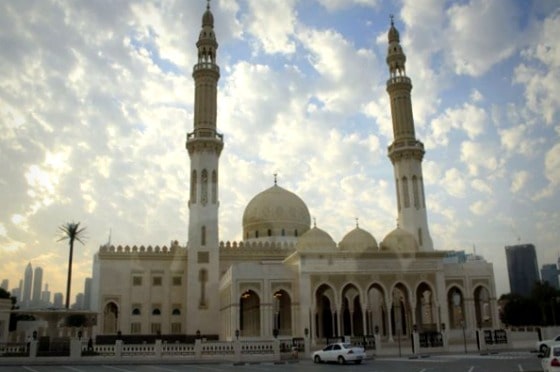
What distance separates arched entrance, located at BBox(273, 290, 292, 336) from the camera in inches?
Answer: 1417

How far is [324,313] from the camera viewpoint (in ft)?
128

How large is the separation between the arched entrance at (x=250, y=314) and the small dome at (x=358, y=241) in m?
7.31

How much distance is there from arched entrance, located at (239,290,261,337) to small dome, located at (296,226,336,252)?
15.3ft

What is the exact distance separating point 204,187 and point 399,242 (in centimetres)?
1443

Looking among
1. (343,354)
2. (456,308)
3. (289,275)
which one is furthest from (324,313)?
(343,354)

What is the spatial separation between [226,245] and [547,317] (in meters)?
34.4

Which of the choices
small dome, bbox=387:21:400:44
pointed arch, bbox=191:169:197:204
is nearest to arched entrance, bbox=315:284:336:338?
pointed arch, bbox=191:169:197:204

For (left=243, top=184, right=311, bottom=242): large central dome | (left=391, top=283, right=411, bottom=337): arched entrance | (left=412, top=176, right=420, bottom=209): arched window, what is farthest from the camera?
(left=243, top=184, right=311, bottom=242): large central dome

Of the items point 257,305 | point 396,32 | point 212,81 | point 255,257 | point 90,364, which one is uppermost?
point 396,32

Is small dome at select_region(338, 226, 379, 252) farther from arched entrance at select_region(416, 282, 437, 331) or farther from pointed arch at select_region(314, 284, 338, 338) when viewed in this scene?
arched entrance at select_region(416, 282, 437, 331)

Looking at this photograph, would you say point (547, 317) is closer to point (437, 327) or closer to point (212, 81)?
point (437, 327)

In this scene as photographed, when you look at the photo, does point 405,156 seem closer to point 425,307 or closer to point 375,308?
point 375,308

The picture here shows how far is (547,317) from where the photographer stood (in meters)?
53.4

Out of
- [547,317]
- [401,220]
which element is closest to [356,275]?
[401,220]
